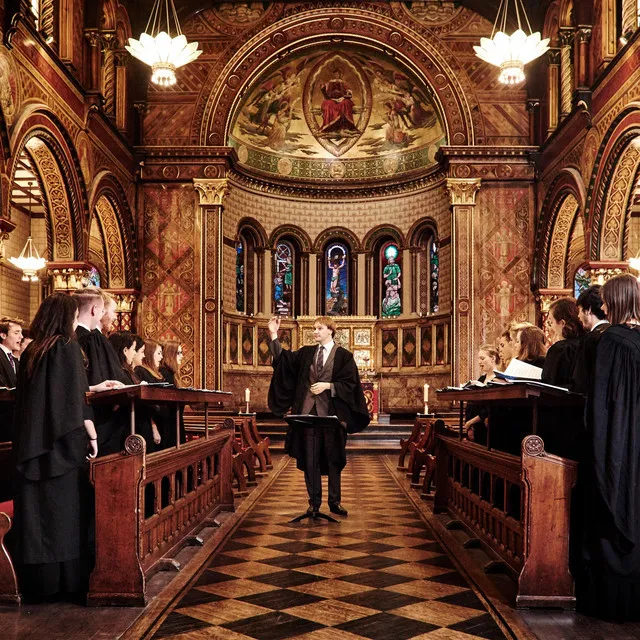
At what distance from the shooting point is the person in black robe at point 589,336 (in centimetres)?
438

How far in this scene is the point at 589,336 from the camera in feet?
14.8

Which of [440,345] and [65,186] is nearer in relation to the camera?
[65,186]

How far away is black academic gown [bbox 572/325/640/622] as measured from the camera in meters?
4.18

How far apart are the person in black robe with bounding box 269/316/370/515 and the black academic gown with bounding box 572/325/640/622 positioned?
3.72 metres

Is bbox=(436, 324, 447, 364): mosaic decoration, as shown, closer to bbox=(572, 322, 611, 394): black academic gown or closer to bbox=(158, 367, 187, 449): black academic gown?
bbox=(158, 367, 187, 449): black academic gown

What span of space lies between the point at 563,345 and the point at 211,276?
43.8ft

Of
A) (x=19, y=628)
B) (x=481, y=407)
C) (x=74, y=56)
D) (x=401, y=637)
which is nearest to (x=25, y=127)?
(x=74, y=56)

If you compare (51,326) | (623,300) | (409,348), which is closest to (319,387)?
(51,326)

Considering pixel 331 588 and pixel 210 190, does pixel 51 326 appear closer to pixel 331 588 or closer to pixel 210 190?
pixel 331 588

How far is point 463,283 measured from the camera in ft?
58.6

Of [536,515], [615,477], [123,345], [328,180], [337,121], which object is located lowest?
[536,515]

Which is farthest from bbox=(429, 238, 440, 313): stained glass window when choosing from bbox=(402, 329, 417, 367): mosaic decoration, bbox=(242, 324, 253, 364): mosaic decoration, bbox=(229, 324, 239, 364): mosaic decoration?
bbox=(229, 324, 239, 364): mosaic decoration

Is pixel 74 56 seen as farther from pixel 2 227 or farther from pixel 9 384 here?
pixel 9 384

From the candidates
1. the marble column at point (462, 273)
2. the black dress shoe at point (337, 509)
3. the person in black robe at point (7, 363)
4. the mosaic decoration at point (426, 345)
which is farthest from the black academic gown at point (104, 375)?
the mosaic decoration at point (426, 345)
